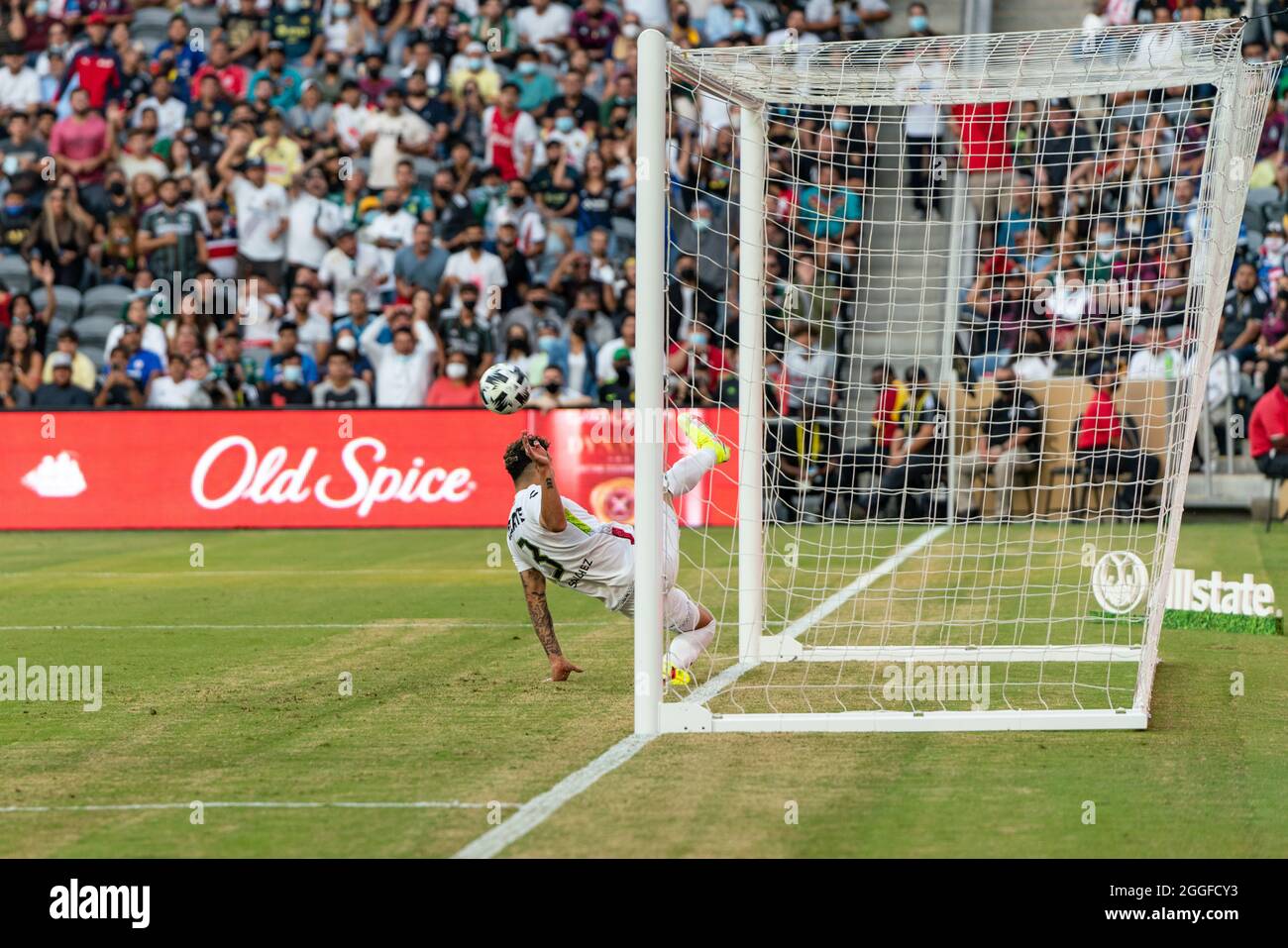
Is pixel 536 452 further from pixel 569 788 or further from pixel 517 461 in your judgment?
pixel 569 788

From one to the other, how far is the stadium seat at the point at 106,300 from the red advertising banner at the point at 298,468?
11.1ft

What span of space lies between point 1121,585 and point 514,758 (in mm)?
5485

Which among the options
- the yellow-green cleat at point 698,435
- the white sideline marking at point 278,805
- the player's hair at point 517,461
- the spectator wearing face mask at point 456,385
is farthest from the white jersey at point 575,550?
the spectator wearing face mask at point 456,385

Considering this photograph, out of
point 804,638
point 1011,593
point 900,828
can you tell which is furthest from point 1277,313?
point 900,828

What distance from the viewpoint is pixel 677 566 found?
34.2 ft

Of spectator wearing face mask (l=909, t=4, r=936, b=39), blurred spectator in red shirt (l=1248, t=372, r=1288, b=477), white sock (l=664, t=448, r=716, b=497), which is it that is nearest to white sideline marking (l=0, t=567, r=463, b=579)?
white sock (l=664, t=448, r=716, b=497)

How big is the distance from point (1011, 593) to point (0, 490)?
13289 mm

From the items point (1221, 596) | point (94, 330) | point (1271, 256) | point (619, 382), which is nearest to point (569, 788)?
point (1221, 596)

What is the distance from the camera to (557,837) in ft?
22.2

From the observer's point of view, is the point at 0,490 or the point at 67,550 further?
the point at 0,490

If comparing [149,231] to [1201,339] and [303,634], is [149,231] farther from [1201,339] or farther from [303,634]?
[1201,339]

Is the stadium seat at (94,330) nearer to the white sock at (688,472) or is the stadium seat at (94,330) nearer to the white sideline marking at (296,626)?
the white sideline marking at (296,626)

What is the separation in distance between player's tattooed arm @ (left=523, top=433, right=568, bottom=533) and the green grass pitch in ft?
3.40

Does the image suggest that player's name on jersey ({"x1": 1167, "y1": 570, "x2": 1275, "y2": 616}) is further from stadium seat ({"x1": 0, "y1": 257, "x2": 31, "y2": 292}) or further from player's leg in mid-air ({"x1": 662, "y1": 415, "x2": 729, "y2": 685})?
stadium seat ({"x1": 0, "y1": 257, "x2": 31, "y2": 292})
